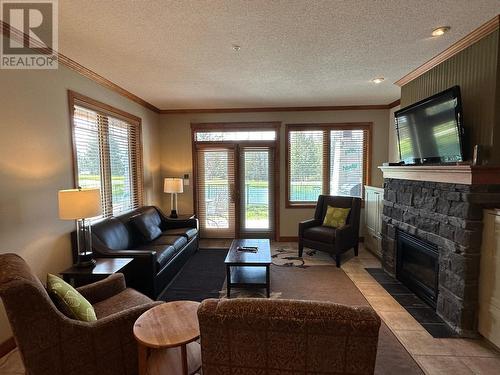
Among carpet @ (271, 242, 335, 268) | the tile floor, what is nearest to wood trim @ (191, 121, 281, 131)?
carpet @ (271, 242, 335, 268)

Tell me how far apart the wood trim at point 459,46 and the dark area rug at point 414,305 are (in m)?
2.66

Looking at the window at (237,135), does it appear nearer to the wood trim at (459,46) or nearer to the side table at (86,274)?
the wood trim at (459,46)

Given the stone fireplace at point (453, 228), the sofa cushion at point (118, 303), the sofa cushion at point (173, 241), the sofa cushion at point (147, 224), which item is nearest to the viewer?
the sofa cushion at point (118, 303)

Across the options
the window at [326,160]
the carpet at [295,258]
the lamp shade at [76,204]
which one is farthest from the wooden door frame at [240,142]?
the lamp shade at [76,204]

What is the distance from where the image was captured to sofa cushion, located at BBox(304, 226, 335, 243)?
413 cm

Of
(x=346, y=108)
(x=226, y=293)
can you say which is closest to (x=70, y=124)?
(x=226, y=293)

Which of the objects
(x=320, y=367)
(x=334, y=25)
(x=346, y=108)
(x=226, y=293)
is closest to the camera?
(x=320, y=367)

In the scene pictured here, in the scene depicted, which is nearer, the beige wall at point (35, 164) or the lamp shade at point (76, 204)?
the beige wall at point (35, 164)

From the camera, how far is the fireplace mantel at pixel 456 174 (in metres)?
2.24

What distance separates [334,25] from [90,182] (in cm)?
322

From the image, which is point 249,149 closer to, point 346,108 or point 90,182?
point 346,108

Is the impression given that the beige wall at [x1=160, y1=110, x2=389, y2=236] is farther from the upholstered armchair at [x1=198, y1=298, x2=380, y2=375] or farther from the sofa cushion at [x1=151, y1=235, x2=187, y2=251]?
the upholstered armchair at [x1=198, y1=298, x2=380, y2=375]

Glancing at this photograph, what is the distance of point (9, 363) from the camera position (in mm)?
2070

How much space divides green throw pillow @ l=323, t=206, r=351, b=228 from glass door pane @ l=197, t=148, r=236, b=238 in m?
1.89
